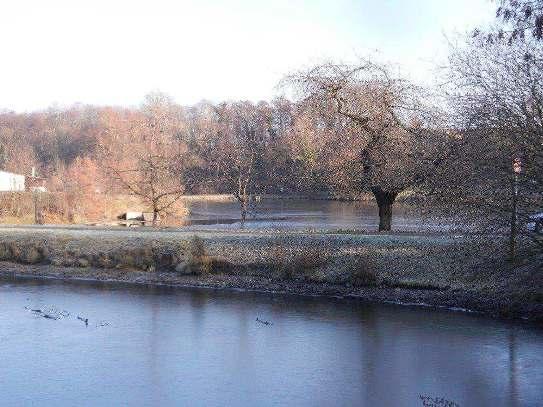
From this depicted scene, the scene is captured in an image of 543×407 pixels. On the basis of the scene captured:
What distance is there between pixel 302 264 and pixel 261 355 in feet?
26.5

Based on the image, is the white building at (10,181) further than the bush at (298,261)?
Yes

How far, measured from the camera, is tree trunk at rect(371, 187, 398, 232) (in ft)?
81.7

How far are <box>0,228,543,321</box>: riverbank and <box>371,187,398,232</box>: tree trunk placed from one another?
74.9 inches

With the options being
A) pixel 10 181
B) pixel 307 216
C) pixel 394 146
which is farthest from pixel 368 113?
pixel 10 181

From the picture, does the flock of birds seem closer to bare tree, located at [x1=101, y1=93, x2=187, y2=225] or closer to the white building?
bare tree, located at [x1=101, y1=93, x2=187, y2=225]

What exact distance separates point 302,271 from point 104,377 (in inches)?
406

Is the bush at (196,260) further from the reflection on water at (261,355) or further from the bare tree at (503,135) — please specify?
the bare tree at (503,135)

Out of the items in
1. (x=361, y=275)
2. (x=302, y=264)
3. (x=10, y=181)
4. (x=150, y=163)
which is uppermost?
(x=150, y=163)

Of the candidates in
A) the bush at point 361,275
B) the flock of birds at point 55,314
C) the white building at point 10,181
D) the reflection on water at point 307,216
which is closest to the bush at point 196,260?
the bush at point 361,275

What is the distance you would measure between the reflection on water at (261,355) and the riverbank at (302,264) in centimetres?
125

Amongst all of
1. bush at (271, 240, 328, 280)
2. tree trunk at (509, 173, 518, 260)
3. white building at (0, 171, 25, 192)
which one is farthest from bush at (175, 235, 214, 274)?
white building at (0, 171, 25, 192)

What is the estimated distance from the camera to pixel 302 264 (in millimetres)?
21719

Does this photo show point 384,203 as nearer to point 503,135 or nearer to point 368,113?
point 368,113

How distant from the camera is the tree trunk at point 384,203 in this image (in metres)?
24.9
